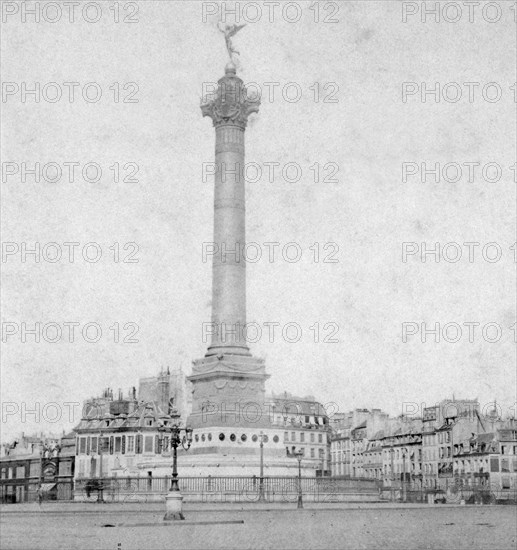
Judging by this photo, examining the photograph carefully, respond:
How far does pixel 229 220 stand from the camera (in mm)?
58875

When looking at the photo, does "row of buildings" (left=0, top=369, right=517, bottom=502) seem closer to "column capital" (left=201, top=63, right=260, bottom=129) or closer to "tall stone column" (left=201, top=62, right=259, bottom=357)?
"tall stone column" (left=201, top=62, right=259, bottom=357)

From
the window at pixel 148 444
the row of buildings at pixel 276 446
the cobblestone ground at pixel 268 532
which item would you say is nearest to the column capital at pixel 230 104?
the row of buildings at pixel 276 446

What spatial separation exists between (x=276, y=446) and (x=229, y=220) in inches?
544

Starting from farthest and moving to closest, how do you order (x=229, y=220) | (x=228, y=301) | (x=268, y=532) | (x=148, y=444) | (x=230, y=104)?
(x=148, y=444), (x=230, y=104), (x=229, y=220), (x=228, y=301), (x=268, y=532)

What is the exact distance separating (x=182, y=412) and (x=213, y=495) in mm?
41656

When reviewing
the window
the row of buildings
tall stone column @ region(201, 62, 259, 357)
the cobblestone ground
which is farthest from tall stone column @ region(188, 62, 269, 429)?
the window

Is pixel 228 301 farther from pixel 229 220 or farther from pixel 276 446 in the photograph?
pixel 276 446

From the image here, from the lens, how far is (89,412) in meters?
87.8

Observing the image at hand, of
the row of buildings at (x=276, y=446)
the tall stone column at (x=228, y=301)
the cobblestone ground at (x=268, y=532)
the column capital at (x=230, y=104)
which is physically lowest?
the cobblestone ground at (x=268, y=532)

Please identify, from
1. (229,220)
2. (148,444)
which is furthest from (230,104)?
(148,444)

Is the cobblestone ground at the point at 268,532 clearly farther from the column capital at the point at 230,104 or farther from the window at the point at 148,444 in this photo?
the window at the point at 148,444

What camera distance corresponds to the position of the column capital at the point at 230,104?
6112 centimetres

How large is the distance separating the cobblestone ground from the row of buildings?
19.7 metres

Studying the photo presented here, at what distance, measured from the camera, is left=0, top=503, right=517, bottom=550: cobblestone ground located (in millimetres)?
21594
